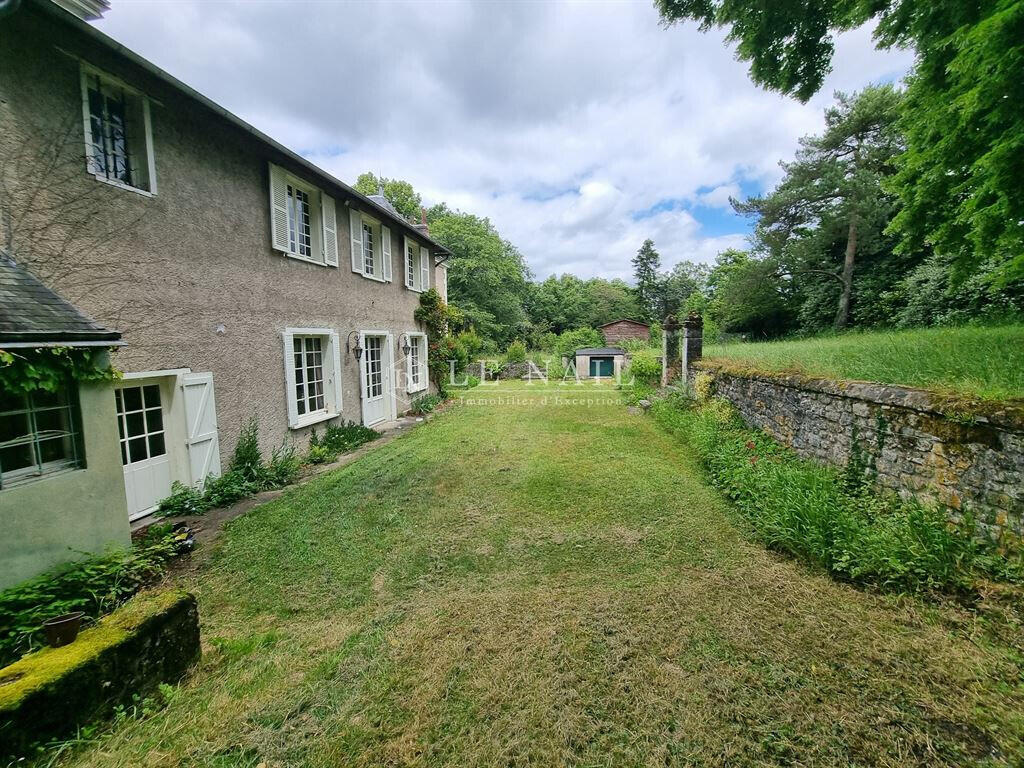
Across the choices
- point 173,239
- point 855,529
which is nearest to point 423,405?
point 173,239

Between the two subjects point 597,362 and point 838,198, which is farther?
point 597,362

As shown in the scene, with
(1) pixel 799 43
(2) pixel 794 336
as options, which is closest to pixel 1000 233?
(1) pixel 799 43

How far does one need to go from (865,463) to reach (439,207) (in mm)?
39210

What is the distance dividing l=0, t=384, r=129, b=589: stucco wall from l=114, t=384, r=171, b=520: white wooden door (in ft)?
4.68

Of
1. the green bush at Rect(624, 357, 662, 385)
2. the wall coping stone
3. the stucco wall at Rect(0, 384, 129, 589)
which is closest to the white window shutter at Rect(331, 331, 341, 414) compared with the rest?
the stucco wall at Rect(0, 384, 129, 589)

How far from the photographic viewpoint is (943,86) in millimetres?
4562

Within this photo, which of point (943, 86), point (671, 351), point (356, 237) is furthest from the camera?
point (671, 351)

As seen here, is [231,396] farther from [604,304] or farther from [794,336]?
[604,304]

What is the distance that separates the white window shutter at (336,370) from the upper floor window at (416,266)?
14.5 ft

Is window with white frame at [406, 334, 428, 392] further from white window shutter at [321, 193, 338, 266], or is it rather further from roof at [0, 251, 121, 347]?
roof at [0, 251, 121, 347]

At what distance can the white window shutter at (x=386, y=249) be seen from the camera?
35.8 ft

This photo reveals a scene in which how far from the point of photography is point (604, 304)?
44312mm

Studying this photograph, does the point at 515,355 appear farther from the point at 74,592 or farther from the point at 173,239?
the point at 74,592

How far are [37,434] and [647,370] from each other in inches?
597
